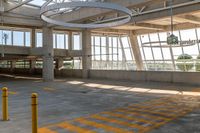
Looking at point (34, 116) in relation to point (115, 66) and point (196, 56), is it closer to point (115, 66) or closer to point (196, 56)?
point (196, 56)

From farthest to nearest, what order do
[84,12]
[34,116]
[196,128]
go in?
[84,12]
[196,128]
[34,116]

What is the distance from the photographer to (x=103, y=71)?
26.9m

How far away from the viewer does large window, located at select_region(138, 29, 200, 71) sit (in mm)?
32094

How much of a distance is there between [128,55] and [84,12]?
71.2 ft

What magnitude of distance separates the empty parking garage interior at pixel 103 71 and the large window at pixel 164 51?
141mm

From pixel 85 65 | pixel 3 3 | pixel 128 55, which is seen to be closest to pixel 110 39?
pixel 128 55

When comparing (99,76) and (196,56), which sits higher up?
(196,56)

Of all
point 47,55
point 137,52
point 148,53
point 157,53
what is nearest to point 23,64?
point 137,52

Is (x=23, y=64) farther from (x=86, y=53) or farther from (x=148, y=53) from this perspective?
(x=148, y=53)

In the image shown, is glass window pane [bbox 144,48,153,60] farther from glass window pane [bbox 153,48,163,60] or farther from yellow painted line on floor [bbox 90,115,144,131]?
yellow painted line on floor [bbox 90,115,144,131]

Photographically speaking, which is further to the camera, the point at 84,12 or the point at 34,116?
the point at 84,12

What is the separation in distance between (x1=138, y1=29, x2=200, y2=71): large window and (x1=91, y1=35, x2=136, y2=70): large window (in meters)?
2.90

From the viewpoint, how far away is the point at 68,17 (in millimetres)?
22953

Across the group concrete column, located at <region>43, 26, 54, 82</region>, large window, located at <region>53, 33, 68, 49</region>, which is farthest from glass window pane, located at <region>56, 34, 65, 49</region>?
concrete column, located at <region>43, 26, 54, 82</region>
